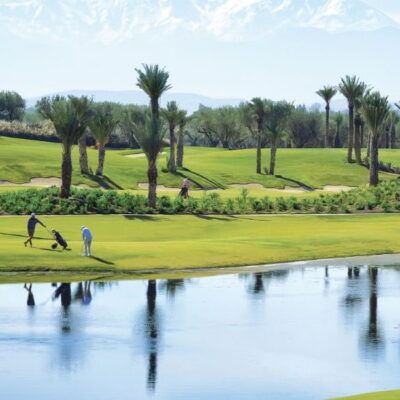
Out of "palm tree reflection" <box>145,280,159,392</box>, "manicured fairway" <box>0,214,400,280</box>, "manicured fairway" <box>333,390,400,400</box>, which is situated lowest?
"palm tree reflection" <box>145,280,159,392</box>

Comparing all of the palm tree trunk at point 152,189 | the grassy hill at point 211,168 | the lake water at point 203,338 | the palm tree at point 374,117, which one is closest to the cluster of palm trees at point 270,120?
the grassy hill at point 211,168

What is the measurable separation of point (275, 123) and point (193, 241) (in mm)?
54962

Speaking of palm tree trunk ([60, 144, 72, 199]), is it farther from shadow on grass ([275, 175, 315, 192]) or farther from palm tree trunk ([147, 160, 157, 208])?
shadow on grass ([275, 175, 315, 192])

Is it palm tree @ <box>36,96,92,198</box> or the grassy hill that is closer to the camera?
palm tree @ <box>36,96,92,198</box>


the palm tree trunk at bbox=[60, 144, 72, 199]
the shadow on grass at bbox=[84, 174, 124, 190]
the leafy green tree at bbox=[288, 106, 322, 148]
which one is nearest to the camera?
the palm tree trunk at bbox=[60, 144, 72, 199]

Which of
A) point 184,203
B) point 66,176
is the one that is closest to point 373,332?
point 184,203

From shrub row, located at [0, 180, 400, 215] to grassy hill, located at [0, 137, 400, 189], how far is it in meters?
19.2

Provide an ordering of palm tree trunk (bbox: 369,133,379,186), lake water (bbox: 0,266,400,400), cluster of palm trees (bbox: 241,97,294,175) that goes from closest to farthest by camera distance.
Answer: lake water (bbox: 0,266,400,400), palm tree trunk (bbox: 369,133,379,186), cluster of palm trees (bbox: 241,97,294,175)

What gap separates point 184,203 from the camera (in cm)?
7638

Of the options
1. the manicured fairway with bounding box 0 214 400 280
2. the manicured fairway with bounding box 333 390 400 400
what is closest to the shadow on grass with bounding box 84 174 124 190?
the manicured fairway with bounding box 0 214 400 280

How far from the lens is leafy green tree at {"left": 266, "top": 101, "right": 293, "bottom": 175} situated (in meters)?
114

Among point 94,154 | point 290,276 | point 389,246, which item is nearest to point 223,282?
point 290,276

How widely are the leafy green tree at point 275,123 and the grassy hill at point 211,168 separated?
2164 mm

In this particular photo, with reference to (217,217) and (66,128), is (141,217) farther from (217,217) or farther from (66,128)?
(66,128)
